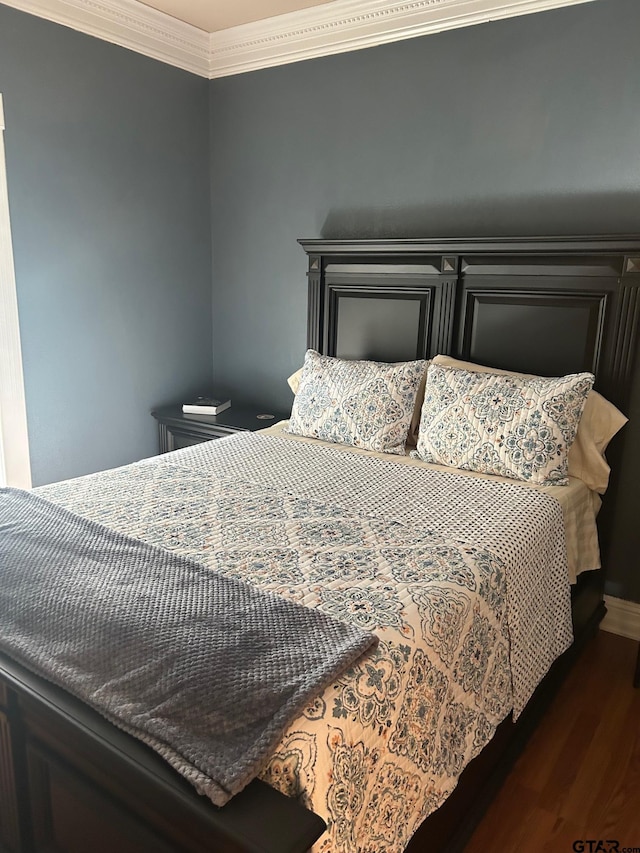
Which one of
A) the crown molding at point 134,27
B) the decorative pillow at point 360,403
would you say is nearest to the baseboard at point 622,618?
the decorative pillow at point 360,403

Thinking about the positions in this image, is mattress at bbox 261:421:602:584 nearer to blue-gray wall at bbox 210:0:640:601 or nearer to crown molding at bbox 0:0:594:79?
blue-gray wall at bbox 210:0:640:601

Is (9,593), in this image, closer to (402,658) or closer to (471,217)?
(402,658)

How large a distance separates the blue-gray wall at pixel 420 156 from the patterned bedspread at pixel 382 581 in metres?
0.95

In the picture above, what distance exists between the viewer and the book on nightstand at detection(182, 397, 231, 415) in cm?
335

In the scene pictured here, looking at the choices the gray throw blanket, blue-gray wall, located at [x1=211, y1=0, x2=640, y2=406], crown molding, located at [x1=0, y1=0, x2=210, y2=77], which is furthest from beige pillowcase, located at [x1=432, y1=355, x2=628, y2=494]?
crown molding, located at [x1=0, y1=0, x2=210, y2=77]

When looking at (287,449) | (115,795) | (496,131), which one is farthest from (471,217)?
(115,795)

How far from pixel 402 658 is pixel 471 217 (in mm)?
2083

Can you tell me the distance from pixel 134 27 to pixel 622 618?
3.36 meters

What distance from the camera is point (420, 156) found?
2881 mm

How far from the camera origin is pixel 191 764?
1003 millimetres

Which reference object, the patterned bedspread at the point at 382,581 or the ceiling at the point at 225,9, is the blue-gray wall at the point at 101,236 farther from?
the patterned bedspread at the point at 382,581

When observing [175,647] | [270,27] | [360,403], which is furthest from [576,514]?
[270,27]

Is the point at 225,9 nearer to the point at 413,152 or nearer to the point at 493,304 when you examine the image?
the point at 413,152

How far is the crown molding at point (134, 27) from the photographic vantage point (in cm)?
273
